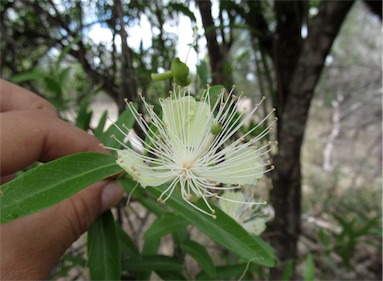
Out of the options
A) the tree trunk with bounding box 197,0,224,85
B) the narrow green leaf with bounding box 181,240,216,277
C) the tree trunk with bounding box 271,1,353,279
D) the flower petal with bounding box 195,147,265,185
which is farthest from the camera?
the tree trunk with bounding box 271,1,353,279

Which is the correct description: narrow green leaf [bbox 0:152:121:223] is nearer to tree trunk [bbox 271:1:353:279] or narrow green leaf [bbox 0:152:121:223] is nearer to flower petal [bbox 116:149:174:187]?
flower petal [bbox 116:149:174:187]

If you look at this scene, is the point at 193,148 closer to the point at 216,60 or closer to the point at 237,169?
the point at 237,169

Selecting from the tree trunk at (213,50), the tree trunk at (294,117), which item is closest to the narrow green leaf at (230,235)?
the tree trunk at (213,50)

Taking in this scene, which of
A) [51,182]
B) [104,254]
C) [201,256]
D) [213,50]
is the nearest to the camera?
[51,182]

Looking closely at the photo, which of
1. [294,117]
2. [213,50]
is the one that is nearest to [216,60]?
[213,50]

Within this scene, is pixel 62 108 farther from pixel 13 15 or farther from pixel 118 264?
pixel 13 15

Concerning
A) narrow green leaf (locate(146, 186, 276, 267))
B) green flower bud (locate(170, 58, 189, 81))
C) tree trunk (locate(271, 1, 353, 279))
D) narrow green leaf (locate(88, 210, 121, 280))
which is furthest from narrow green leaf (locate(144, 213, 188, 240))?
tree trunk (locate(271, 1, 353, 279))
